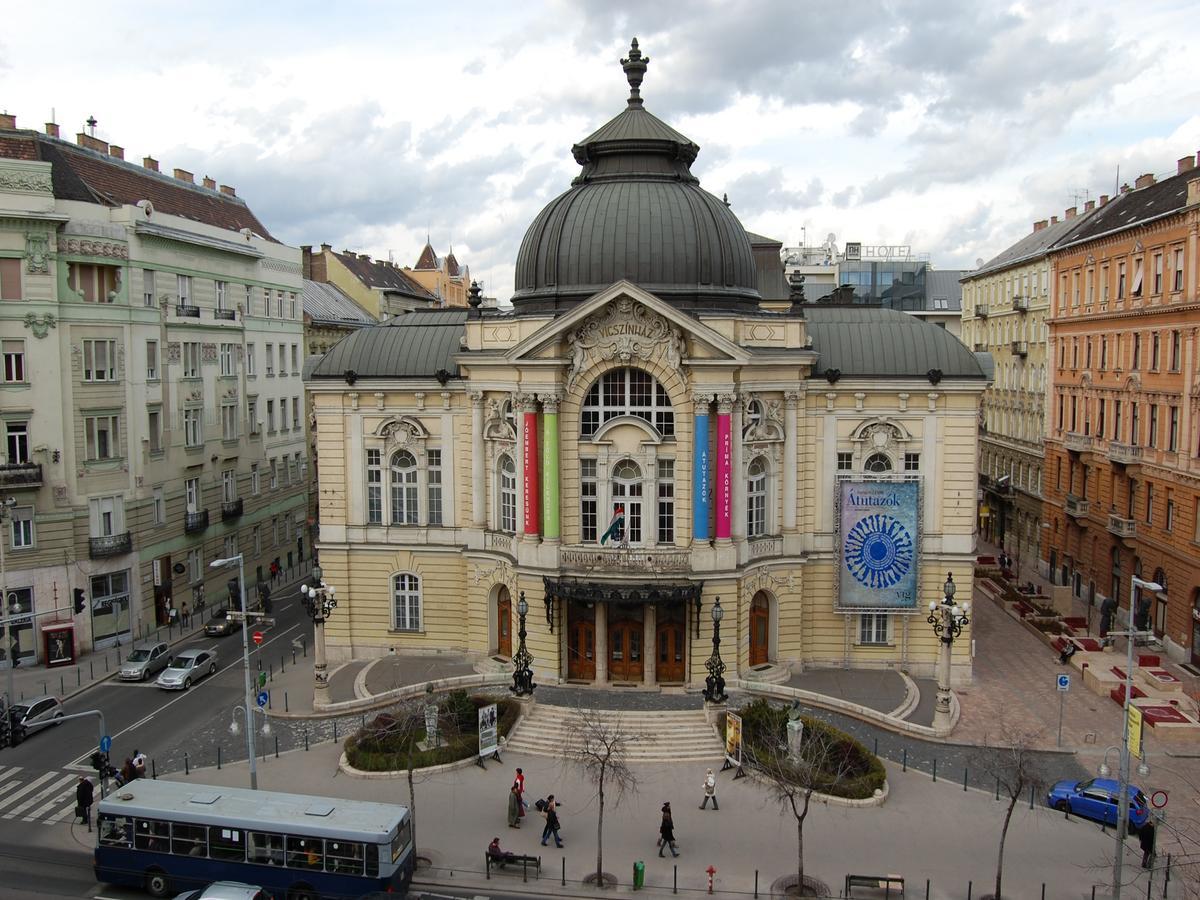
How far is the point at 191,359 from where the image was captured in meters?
62.4

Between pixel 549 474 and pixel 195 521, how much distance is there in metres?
26.3

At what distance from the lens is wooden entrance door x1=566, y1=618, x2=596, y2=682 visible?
46.9 metres

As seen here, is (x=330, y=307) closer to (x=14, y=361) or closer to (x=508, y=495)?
(x=14, y=361)

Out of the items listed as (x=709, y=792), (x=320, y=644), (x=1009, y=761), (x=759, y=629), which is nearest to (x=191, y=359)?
(x=320, y=644)

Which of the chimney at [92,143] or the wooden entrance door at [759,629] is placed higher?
the chimney at [92,143]

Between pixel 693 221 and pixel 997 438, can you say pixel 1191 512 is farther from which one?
pixel 997 438

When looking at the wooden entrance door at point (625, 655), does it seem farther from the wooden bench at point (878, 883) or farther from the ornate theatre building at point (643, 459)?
the wooden bench at point (878, 883)

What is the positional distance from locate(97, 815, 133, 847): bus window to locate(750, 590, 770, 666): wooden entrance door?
27.3m

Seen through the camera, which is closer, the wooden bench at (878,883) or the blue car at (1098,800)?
the wooden bench at (878,883)

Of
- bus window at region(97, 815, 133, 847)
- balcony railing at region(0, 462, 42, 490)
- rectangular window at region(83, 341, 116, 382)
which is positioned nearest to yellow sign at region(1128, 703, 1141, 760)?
bus window at region(97, 815, 133, 847)

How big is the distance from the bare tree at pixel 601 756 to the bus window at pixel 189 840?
11046 millimetres

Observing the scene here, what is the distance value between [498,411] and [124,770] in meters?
20.9

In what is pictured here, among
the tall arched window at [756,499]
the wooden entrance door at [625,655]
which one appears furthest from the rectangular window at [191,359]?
the tall arched window at [756,499]

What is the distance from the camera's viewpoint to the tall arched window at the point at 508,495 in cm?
4872
